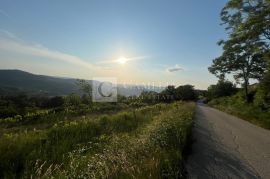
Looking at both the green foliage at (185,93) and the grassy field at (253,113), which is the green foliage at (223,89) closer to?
the green foliage at (185,93)

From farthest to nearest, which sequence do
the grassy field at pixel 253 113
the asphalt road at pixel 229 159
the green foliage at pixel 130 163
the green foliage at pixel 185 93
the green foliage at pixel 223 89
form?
the green foliage at pixel 185 93 < the green foliage at pixel 223 89 < the grassy field at pixel 253 113 < the asphalt road at pixel 229 159 < the green foliage at pixel 130 163

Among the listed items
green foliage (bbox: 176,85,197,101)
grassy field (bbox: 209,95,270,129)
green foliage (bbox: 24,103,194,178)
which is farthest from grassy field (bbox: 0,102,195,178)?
green foliage (bbox: 176,85,197,101)

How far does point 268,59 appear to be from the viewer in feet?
57.4

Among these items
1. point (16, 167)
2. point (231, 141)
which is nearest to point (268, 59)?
point (231, 141)

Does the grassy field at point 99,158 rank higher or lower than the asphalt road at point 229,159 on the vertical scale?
higher

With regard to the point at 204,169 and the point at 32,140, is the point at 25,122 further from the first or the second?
the point at 204,169

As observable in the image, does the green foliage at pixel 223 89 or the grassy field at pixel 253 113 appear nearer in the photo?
the grassy field at pixel 253 113

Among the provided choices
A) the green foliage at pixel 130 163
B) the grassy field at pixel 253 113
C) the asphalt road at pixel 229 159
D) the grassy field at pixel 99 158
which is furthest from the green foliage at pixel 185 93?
the green foliage at pixel 130 163

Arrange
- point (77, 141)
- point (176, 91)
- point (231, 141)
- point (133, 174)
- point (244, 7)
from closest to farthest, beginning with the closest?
point (133, 174), point (77, 141), point (231, 141), point (244, 7), point (176, 91)

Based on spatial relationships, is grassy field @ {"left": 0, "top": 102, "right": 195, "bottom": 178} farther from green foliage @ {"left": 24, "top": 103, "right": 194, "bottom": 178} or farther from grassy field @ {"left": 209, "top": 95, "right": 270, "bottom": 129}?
grassy field @ {"left": 209, "top": 95, "right": 270, "bottom": 129}

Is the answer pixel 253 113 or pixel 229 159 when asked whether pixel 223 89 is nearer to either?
pixel 253 113

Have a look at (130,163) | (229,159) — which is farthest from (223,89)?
(130,163)

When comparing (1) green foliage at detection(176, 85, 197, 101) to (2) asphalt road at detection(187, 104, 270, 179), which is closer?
(2) asphalt road at detection(187, 104, 270, 179)

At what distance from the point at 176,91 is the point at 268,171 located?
3439 inches
